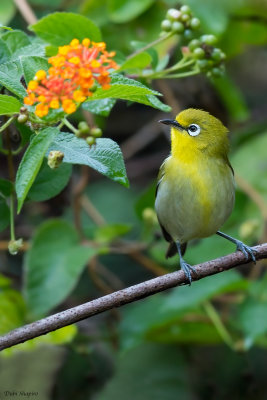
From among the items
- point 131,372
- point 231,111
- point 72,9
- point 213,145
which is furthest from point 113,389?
point 72,9

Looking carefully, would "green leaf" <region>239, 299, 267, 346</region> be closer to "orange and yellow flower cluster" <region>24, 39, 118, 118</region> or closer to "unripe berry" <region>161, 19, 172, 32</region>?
"unripe berry" <region>161, 19, 172, 32</region>

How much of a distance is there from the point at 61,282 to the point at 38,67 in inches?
77.3

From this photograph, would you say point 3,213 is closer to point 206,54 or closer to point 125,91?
point 125,91

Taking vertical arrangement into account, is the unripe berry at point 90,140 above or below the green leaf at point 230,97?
above

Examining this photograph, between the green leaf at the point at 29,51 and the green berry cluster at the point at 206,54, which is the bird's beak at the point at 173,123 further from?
the green leaf at the point at 29,51

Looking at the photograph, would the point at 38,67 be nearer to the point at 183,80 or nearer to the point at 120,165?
the point at 120,165

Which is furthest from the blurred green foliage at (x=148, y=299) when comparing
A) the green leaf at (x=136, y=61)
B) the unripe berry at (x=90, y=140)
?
the unripe berry at (x=90, y=140)

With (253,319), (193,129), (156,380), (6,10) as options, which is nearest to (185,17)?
(193,129)

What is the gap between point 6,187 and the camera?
220cm

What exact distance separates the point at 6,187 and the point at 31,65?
488 millimetres

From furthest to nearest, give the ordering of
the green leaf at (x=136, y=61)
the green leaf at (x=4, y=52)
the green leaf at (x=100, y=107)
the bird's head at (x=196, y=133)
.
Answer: the bird's head at (x=196, y=133)
the green leaf at (x=136, y=61)
the green leaf at (x=100, y=107)
the green leaf at (x=4, y=52)

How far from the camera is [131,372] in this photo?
4.24 m

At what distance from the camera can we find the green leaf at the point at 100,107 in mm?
2256

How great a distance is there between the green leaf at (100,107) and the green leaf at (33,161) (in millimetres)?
546
